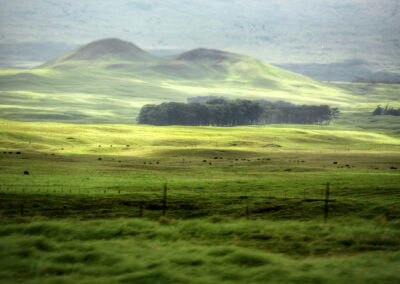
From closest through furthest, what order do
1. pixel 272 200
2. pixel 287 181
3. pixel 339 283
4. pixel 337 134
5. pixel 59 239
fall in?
1. pixel 339 283
2. pixel 59 239
3. pixel 272 200
4. pixel 287 181
5. pixel 337 134

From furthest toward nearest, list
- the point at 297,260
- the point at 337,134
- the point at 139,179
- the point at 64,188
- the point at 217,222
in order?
the point at 337,134, the point at 139,179, the point at 64,188, the point at 217,222, the point at 297,260

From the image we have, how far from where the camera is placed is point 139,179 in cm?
6125

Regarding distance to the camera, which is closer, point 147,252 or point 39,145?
point 147,252

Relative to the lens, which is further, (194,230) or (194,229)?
(194,229)

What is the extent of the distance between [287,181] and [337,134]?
405 feet

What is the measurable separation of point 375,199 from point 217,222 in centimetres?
1572

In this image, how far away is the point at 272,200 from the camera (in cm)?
3994

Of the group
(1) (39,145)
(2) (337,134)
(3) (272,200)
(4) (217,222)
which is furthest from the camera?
(2) (337,134)

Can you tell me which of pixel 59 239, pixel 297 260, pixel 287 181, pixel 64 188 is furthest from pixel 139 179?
→ pixel 297 260

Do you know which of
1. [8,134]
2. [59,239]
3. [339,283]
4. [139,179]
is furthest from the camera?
[8,134]

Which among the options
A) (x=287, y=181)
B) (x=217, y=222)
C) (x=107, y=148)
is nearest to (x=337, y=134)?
(x=107, y=148)

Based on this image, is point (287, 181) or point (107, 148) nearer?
point (287, 181)

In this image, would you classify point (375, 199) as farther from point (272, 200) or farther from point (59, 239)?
point (59, 239)

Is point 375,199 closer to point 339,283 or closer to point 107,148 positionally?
point 339,283
